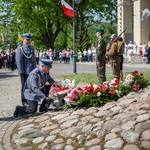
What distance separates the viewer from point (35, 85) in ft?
31.8

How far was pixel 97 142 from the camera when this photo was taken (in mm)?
6828

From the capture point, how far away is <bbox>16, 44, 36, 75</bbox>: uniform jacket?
1115 centimetres

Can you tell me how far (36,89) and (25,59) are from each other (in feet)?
5.68

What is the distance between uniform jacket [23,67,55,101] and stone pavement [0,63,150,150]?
558 millimetres

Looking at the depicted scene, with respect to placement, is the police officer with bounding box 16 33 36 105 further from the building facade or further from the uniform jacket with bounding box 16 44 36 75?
the building facade

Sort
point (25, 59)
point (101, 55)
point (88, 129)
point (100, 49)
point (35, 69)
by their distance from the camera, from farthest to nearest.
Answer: point (101, 55) < point (100, 49) < point (25, 59) < point (35, 69) < point (88, 129)

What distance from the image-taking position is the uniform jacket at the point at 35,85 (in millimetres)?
9672

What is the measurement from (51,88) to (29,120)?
4.18 feet

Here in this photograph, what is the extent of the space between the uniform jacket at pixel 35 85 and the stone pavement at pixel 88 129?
558 millimetres

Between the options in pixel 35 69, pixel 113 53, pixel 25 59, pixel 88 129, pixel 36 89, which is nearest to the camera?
pixel 88 129

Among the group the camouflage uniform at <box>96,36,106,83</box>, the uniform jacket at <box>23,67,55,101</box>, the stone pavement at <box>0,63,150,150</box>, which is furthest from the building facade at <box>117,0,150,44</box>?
the stone pavement at <box>0,63,150,150</box>

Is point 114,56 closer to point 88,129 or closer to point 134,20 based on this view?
point 88,129

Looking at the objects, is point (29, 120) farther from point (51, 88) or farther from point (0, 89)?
point (0, 89)

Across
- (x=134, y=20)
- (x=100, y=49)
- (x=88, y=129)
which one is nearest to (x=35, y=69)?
(x=88, y=129)
